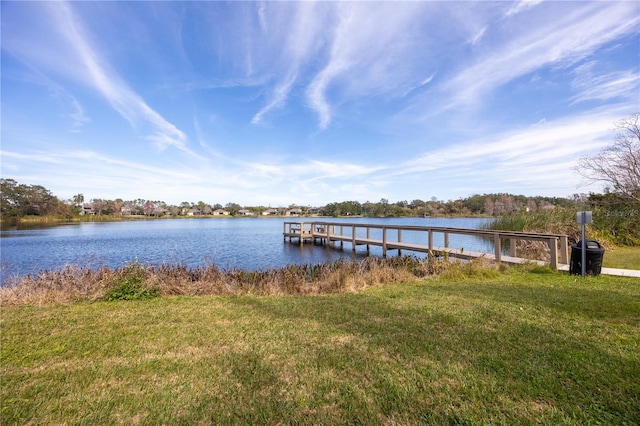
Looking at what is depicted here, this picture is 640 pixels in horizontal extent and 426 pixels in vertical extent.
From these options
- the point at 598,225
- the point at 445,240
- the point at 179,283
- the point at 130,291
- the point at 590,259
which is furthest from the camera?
the point at 598,225

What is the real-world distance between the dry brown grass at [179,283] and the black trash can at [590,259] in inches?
Answer: 126

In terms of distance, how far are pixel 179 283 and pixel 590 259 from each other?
10970 mm

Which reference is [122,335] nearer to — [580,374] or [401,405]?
[401,405]

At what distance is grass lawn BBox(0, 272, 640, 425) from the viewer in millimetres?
2605

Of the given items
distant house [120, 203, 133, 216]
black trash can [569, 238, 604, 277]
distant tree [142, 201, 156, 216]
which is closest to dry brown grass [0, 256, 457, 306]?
black trash can [569, 238, 604, 277]

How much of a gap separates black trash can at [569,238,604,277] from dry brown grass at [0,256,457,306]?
126 inches

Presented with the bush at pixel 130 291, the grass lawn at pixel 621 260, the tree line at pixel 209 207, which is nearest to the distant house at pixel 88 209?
the tree line at pixel 209 207

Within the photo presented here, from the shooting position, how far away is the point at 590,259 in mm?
8422

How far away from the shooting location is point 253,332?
459cm

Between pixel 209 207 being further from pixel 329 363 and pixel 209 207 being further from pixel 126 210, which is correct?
pixel 329 363

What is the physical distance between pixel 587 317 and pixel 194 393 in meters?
5.78

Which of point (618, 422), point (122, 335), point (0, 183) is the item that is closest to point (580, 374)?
point (618, 422)

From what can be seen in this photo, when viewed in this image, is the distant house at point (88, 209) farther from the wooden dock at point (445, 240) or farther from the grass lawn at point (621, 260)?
the grass lawn at point (621, 260)

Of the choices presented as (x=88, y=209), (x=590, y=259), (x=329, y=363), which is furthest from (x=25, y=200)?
(x=590, y=259)
